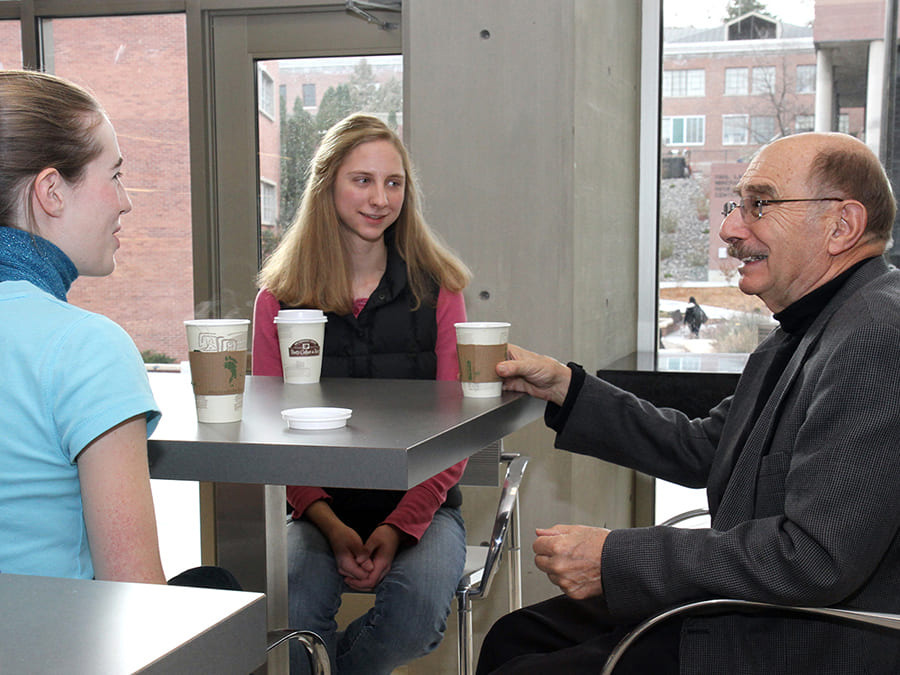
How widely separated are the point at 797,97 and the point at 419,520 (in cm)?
231

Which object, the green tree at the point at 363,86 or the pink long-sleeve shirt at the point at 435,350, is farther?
the green tree at the point at 363,86

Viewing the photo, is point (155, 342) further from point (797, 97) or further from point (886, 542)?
point (886, 542)

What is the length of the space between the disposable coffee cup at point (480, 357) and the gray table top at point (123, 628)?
41.6 inches

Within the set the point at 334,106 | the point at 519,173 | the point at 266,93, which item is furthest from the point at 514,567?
the point at 266,93

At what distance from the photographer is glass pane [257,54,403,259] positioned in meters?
3.43

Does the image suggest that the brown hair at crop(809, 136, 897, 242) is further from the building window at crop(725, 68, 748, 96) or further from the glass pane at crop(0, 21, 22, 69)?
the glass pane at crop(0, 21, 22, 69)

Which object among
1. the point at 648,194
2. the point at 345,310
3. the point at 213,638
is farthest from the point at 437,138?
the point at 213,638

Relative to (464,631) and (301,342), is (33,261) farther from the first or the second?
(464,631)

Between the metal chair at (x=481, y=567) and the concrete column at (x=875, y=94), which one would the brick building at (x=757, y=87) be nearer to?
the concrete column at (x=875, y=94)

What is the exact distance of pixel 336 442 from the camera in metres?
1.20

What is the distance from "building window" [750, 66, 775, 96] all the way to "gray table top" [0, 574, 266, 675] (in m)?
3.28

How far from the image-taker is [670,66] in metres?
3.59

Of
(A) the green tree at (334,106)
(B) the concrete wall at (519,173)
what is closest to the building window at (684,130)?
(B) the concrete wall at (519,173)

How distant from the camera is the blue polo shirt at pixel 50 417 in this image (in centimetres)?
104
